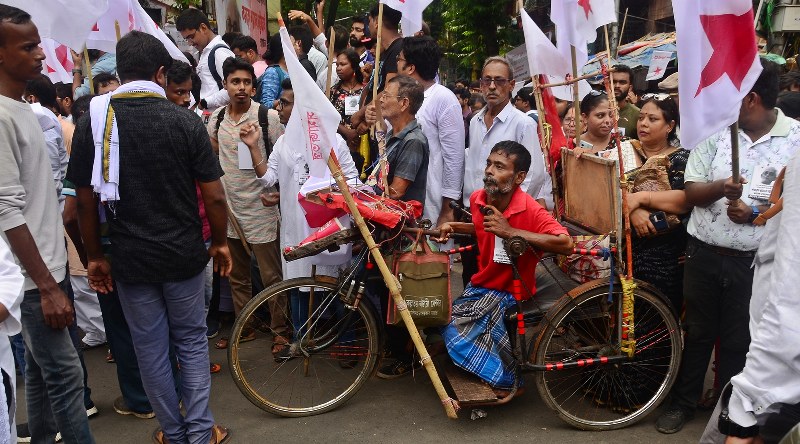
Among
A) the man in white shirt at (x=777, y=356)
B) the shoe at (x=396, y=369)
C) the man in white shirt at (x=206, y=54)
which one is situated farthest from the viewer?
the man in white shirt at (x=206, y=54)

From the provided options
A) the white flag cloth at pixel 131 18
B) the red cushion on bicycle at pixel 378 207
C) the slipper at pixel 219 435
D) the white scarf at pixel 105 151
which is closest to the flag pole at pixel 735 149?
the red cushion on bicycle at pixel 378 207

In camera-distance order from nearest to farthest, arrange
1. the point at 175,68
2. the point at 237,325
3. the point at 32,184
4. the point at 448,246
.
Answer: the point at 32,184, the point at 237,325, the point at 175,68, the point at 448,246

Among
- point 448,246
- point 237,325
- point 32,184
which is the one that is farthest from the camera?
point 448,246

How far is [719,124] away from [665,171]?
1362 millimetres

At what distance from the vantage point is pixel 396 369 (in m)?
4.63

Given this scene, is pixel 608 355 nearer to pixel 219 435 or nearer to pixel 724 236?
pixel 724 236

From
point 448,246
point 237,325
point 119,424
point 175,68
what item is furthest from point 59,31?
point 448,246

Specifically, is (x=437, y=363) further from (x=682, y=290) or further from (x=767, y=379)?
(x=767, y=379)

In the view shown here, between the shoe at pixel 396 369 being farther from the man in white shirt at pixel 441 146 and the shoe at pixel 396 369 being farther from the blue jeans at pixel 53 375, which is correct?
the blue jeans at pixel 53 375

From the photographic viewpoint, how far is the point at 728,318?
3660 millimetres

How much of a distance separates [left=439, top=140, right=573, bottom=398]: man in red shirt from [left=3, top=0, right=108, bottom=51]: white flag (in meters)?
2.55

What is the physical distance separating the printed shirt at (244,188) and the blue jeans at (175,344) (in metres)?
1.50

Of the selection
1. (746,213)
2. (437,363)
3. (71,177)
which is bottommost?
(437,363)

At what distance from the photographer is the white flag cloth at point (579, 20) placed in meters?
3.99
